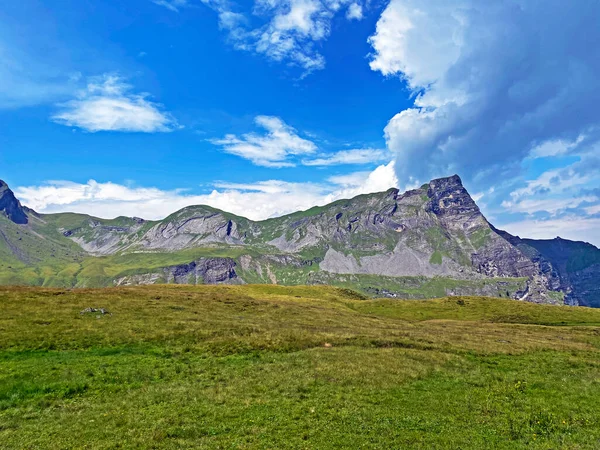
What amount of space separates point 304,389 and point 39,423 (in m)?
17.4

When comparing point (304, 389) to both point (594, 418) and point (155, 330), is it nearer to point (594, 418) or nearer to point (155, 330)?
point (594, 418)

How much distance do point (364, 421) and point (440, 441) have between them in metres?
4.58

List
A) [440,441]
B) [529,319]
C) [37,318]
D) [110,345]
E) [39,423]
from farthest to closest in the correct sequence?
1. [529,319]
2. [37,318]
3. [110,345]
4. [39,423]
5. [440,441]

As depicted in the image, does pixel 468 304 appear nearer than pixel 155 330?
No

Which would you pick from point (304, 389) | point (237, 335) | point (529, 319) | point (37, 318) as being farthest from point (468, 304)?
point (37, 318)

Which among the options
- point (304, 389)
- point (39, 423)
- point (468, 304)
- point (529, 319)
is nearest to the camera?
point (39, 423)

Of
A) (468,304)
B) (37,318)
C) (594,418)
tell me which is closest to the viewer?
(594,418)

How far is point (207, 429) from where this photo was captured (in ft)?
67.7

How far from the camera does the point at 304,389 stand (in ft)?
92.7

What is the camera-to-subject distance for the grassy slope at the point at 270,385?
20109mm

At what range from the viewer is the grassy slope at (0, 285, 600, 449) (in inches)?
792

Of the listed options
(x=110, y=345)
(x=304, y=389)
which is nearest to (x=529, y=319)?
(x=304, y=389)

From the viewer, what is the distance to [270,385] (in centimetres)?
2878

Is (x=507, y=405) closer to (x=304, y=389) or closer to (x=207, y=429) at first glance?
(x=304, y=389)
